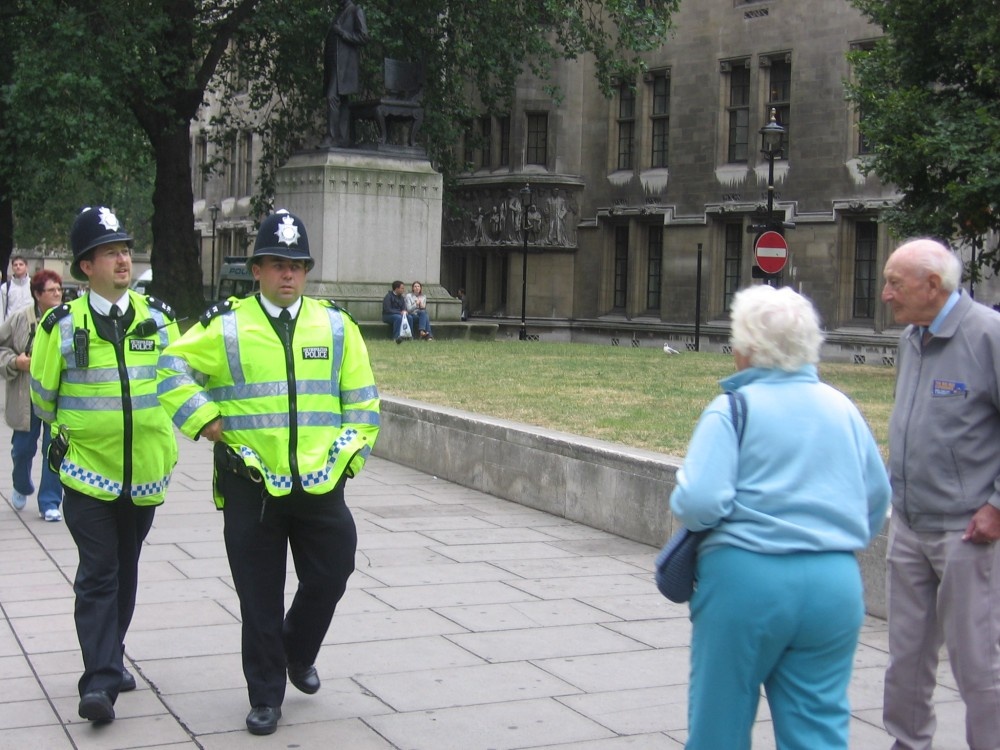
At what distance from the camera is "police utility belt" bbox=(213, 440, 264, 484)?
17.8ft

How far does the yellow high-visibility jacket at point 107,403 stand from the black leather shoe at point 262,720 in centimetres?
101

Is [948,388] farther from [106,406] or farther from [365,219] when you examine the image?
[365,219]

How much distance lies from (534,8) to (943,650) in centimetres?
2862

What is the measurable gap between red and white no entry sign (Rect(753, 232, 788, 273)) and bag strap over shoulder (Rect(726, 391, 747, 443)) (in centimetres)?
2557

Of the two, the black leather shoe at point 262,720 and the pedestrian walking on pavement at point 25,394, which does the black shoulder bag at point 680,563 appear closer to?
the black leather shoe at point 262,720

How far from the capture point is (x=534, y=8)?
34062 millimetres

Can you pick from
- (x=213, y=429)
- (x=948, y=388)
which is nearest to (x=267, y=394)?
(x=213, y=429)

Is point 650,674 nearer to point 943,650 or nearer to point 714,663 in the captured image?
point 943,650

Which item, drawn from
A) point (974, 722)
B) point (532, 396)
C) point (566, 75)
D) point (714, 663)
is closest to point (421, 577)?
point (974, 722)

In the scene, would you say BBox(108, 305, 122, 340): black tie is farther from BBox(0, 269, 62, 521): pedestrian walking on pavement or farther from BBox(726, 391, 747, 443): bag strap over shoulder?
BBox(0, 269, 62, 521): pedestrian walking on pavement

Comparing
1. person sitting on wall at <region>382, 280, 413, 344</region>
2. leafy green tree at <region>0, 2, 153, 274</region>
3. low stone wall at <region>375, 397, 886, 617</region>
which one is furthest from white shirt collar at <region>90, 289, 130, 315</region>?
leafy green tree at <region>0, 2, 153, 274</region>

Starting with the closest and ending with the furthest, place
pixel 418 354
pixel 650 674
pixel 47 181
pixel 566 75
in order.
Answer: pixel 650 674 < pixel 418 354 < pixel 47 181 < pixel 566 75

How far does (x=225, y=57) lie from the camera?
35.2 m

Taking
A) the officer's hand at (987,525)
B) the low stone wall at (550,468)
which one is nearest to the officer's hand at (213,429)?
→ the officer's hand at (987,525)
